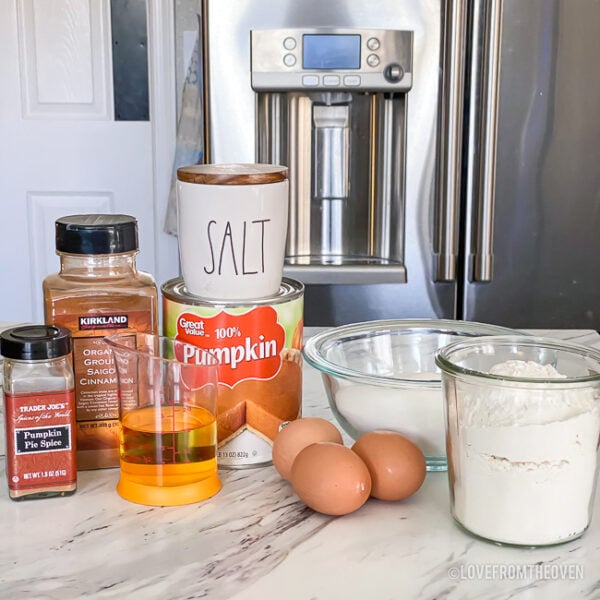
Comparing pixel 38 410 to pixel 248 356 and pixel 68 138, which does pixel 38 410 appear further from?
pixel 68 138

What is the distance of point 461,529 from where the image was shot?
773mm

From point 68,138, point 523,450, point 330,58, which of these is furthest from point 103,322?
point 68,138

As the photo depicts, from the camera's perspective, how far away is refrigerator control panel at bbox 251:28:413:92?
77.6 inches

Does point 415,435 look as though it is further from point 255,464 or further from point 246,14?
point 246,14

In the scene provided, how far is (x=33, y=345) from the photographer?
2.56 ft

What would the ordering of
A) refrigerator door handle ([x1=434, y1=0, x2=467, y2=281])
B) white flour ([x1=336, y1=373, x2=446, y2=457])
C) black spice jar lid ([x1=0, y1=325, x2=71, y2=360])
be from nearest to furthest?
black spice jar lid ([x1=0, y1=325, x2=71, y2=360]) → white flour ([x1=336, y1=373, x2=446, y2=457]) → refrigerator door handle ([x1=434, y1=0, x2=467, y2=281])

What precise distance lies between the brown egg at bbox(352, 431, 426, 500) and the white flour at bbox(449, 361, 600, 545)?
0.22 ft

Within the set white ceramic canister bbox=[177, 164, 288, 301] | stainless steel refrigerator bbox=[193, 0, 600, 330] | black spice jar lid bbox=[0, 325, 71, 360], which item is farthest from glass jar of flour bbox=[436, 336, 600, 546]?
stainless steel refrigerator bbox=[193, 0, 600, 330]

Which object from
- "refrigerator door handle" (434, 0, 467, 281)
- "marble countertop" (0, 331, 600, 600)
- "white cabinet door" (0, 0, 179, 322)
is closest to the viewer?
"marble countertop" (0, 331, 600, 600)

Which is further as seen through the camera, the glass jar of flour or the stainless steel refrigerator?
the stainless steel refrigerator

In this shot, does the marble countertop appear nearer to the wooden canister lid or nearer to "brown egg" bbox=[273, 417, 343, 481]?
"brown egg" bbox=[273, 417, 343, 481]

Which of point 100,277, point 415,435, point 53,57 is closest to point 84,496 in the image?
Answer: point 100,277

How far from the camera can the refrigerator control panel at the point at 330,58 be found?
1.97 metres

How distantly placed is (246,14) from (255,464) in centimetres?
132
